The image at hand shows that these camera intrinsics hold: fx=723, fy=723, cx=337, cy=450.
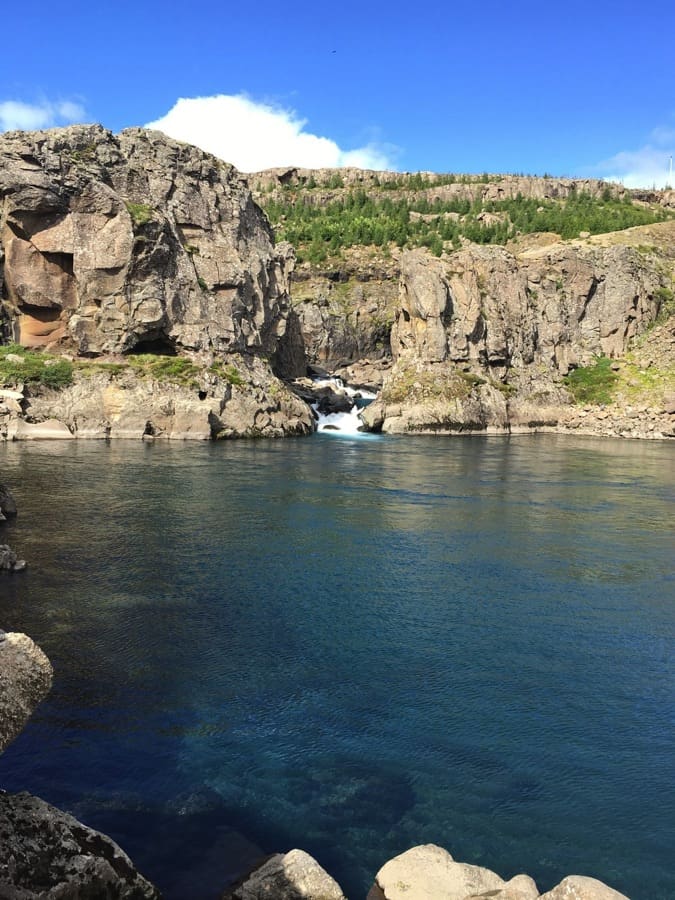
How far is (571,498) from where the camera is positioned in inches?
1581

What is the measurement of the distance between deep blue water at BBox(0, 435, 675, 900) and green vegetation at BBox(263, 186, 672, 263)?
11624cm

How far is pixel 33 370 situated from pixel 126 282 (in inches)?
499

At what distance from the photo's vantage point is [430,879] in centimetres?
913

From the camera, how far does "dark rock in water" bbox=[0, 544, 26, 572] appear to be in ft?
76.6

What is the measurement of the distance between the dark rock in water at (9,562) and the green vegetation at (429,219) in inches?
4829

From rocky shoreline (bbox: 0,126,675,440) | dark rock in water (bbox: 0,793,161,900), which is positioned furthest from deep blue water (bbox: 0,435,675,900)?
rocky shoreline (bbox: 0,126,675,440)

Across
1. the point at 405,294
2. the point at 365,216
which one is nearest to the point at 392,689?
the point at 405,294

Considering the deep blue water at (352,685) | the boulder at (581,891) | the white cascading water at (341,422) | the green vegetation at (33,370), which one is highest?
the green vegetation at (33,370)

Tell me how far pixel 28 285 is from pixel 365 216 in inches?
4521

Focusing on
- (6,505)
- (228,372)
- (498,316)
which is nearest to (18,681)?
(6,505)

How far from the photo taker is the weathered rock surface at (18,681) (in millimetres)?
7457

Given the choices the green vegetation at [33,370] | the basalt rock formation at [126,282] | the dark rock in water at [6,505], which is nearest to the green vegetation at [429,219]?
the basalt rock formation at [126,282]

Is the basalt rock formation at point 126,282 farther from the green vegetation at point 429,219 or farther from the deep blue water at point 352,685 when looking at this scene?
the green vegetation at point 429,219

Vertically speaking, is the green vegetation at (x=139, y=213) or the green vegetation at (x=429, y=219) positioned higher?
the green vegetation at (x=429, y=219)
